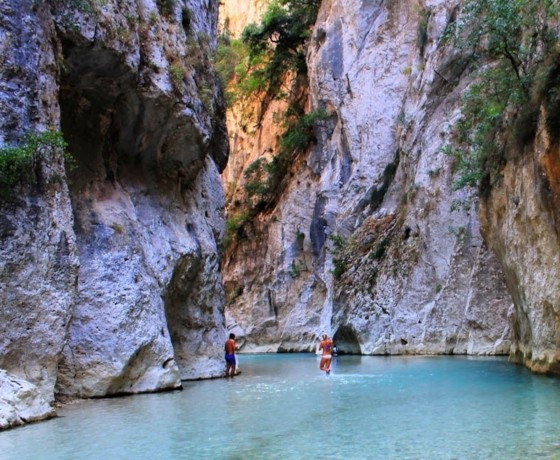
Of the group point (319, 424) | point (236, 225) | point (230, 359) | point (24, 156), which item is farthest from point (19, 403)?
point (236, 225)

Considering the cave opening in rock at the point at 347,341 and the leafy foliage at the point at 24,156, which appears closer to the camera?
the leafy foliage at the point at 24,156

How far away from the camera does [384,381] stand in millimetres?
15297

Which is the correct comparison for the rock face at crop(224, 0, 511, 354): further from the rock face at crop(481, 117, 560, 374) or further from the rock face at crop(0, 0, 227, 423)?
the rock face at crop(0, 0, 227, 423)

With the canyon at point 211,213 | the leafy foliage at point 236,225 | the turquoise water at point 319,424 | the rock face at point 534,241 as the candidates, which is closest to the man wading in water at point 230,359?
the canyon at point 211,213

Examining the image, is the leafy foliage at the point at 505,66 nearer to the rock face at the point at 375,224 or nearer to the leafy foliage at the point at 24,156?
the rock face at the point at 375,224

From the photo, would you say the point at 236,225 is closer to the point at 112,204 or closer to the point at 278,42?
the point at 278,42

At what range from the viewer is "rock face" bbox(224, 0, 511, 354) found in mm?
25234

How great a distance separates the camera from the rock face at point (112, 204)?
10.7 meters

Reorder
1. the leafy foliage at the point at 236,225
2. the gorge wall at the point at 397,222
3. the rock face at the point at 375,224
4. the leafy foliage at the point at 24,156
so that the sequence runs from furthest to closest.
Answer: the leafy foliage at the point at 236,225 < the rock face at the point at 375,224 < the gorge wall at the point at 397,222 < the leafy foliage at the point at 24,156

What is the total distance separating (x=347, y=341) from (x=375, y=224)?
19.5 feet

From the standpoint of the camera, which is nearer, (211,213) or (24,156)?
(24,156)

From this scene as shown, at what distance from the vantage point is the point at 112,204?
50.3ft

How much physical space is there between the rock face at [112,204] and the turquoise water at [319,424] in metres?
1.26

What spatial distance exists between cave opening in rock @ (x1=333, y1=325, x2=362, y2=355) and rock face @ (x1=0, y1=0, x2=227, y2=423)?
1037cm
